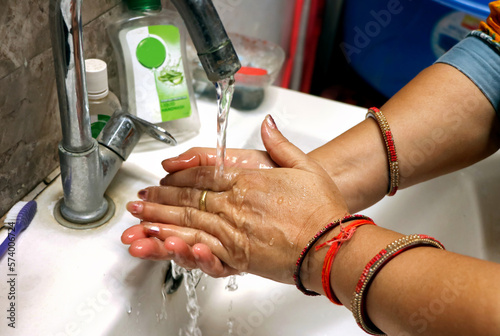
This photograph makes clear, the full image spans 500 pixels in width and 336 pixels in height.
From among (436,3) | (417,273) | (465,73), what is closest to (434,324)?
(417,273)

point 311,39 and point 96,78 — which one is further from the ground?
point 96,78

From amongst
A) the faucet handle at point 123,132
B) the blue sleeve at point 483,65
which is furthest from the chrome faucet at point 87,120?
the blue sleeve at point 483,65

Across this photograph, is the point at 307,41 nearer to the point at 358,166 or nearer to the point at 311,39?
the point at 311,39

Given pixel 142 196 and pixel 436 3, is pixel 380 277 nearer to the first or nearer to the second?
pixel 142 196

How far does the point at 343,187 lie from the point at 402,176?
8 centimetres

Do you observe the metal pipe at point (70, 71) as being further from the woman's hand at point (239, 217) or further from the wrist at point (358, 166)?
the wrist at point (358, 166)

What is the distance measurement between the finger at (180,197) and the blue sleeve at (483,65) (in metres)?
0.35

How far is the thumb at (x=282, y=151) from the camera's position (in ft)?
1.83

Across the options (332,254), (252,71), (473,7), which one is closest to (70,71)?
(332,254)

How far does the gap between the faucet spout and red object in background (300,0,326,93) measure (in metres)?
0.95

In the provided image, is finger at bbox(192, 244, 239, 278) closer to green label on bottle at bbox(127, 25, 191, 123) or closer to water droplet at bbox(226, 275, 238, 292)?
water droplet at bbox(226, 275, 238, 292)

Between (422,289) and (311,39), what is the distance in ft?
3.39

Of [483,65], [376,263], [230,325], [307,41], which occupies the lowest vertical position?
[230,325]

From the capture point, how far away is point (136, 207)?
518mm
